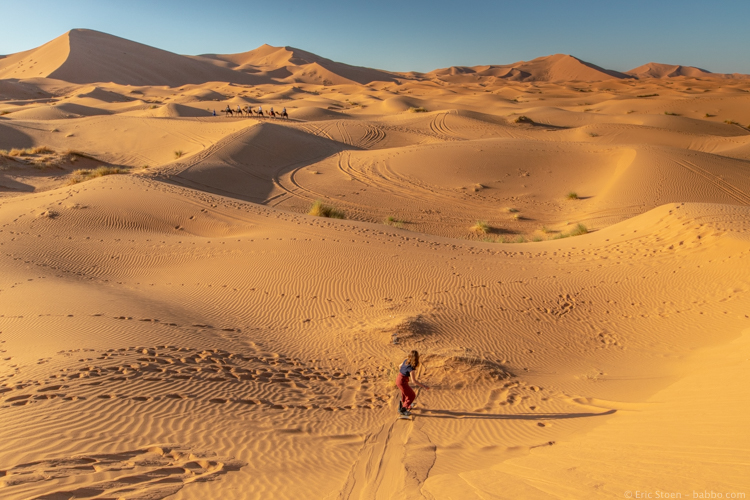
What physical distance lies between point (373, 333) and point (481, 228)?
10207 millimetres

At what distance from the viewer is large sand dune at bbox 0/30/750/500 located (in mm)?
4500

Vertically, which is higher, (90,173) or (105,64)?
(105,64)

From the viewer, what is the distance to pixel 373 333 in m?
8.48

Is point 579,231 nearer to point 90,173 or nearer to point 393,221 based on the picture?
point 393,221

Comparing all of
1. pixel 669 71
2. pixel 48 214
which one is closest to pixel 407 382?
pixel 48 214

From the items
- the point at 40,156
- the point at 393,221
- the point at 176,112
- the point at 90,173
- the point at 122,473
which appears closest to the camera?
the point at 122,473

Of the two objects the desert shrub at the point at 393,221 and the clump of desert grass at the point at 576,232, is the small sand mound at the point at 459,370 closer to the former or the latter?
the clump of desert grass at the point at 576,232

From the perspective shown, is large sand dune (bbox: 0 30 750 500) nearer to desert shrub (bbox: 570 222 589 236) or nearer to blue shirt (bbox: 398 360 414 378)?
blue shirt (bbox: 398 360 414 378)

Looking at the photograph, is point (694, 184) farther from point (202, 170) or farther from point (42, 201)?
point (42, 201)

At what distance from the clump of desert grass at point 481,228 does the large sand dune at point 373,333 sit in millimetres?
170

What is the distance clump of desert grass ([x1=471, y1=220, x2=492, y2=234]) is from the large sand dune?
170 mm

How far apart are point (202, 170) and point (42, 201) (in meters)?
7.56

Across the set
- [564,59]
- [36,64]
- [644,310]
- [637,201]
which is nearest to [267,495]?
[644,310]

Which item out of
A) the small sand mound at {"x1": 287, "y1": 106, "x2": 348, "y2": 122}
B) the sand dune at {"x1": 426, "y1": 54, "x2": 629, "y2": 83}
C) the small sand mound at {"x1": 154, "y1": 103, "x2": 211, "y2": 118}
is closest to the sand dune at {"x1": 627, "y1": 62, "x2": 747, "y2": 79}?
the sand dune at {"x1": 426, "y1": 54, "x2": 629, "y2": 83}
